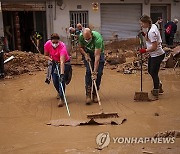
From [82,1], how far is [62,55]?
1141 cm

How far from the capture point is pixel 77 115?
6.08 meters

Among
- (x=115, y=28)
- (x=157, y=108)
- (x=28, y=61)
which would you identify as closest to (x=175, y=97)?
(x=157, y=108)

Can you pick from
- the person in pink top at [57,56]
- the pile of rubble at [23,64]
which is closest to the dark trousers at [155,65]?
the person in pink top at [57,56]

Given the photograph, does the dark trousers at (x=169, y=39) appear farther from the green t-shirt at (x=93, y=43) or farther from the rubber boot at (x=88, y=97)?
the rubber boot at (x=88, y=97)

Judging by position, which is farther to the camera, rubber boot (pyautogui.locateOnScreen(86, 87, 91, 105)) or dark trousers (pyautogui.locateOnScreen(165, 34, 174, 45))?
dark trousers (pyautogui.locateOnScreen(165, 34, 174, 45))

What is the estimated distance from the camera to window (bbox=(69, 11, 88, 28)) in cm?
1783

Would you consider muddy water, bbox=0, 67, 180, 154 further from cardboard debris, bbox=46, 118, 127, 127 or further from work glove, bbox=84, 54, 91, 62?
work glove, bbox=84, 54, 91, 62

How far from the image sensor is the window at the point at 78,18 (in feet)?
58.5

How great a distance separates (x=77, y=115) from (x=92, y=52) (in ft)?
5.22

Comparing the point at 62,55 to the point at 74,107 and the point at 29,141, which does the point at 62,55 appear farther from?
the point at 29,141

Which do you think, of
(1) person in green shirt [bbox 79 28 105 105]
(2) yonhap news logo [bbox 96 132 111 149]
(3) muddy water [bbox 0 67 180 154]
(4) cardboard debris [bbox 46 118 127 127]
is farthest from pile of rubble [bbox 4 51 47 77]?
(2) yonhap news logo [bbox 96 132 111 149]

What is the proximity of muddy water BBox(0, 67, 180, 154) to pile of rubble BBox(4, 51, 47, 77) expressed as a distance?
1.31m

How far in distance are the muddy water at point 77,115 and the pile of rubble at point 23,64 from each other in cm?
131

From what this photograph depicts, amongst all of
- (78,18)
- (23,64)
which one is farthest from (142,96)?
(78,18)
